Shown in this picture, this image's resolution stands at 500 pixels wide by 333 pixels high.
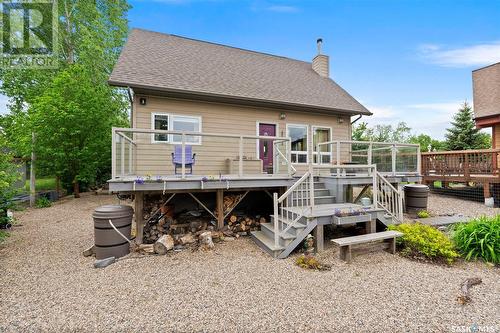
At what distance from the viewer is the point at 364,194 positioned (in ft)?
25.3

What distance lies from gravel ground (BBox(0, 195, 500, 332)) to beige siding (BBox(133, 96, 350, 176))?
2.52m

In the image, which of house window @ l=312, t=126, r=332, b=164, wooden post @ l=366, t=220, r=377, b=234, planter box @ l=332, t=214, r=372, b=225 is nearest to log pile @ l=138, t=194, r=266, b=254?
planter box @ l=332, t=214, r=372, b=225

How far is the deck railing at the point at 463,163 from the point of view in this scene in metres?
8.77

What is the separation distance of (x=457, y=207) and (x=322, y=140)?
18.4ft

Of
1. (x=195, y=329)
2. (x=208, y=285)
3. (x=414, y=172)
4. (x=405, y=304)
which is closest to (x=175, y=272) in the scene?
(x=208, y=285)

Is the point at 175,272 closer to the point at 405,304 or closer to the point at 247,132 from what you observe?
the point at 405,304

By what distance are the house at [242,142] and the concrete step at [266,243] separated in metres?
0.03

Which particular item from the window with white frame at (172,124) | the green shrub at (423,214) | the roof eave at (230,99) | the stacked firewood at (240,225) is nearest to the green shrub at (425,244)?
the green shrub at (423,214)

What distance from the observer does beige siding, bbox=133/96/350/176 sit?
240 inches

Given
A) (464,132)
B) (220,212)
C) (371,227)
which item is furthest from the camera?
(464,132)

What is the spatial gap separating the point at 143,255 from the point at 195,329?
2752 millimetres

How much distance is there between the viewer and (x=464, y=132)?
17.3 meters

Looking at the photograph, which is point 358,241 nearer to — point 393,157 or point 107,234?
point 393,157

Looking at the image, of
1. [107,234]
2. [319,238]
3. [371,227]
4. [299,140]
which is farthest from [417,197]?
[107,234]
